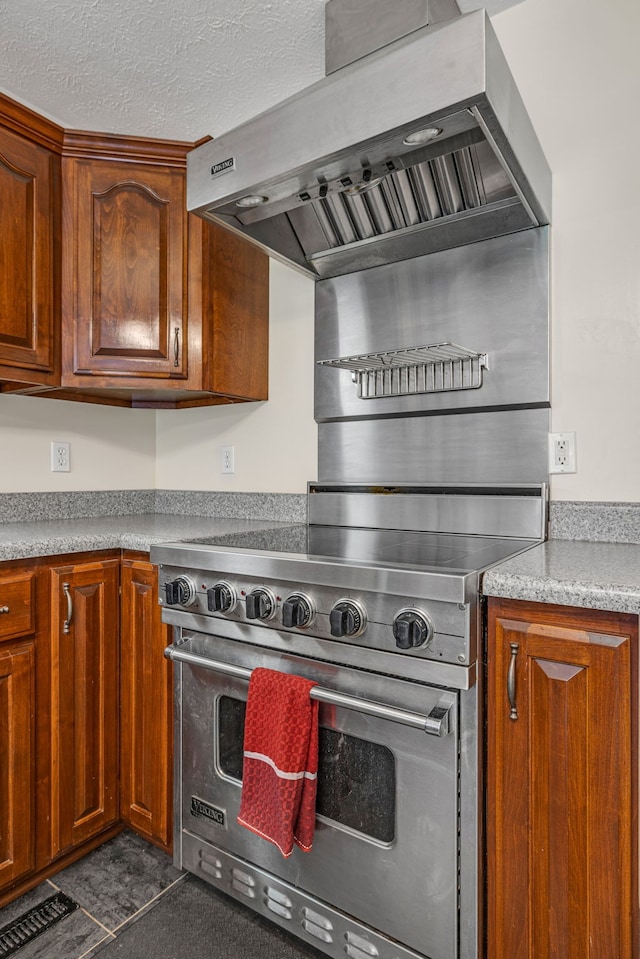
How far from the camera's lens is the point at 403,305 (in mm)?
1794

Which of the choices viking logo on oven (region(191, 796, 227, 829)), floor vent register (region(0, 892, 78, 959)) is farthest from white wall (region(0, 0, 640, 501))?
floor vent register (region(0, 892, 78, 959))

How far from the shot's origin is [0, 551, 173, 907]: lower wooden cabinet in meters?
1.42

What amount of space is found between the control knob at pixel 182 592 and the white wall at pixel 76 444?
945 millimetres

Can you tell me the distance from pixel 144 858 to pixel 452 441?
1.51m

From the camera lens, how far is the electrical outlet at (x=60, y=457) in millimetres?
2113

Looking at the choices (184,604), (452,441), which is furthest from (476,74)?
(184,604)

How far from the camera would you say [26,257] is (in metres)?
1.76

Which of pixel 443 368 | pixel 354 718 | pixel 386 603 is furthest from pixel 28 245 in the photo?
pixel 354 718

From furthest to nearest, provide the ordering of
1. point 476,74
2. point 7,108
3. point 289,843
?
point 7,108 < point 289,843 < point 476,74

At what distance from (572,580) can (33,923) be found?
1.51 metres

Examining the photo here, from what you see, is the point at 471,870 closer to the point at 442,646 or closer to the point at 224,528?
the point at 442,646

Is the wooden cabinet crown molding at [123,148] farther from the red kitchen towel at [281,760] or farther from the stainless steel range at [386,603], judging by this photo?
the red kitchen towel at [281,760]

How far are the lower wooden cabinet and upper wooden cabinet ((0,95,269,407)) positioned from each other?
0.69 m

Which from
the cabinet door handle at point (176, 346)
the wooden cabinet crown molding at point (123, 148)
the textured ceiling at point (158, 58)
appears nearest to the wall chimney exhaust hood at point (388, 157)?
the textured ceiling at point (158, 58)
